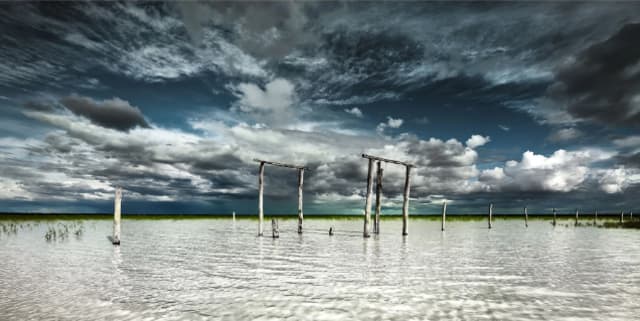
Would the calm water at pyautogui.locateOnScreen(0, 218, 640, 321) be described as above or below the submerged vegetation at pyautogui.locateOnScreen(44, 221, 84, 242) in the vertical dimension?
above

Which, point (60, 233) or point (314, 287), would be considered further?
point (60, 233)

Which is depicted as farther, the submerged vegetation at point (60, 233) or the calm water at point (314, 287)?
the submerged vegetation at point (60, 233)

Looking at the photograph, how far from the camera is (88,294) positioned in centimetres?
1002

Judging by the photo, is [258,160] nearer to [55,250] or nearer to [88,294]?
[55,250]

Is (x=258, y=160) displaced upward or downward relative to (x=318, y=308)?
upward

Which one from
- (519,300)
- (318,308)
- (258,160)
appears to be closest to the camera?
(318,308)

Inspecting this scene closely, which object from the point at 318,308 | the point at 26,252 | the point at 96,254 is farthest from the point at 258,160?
the point at 318,308

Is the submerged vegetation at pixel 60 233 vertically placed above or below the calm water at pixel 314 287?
below

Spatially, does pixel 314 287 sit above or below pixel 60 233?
above

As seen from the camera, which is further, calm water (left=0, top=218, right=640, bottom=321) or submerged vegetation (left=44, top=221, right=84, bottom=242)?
submerged vegetation (left=44, top=221, right=84, bottom=242)

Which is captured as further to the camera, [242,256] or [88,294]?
[242,256]

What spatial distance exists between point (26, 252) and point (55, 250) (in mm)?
1208

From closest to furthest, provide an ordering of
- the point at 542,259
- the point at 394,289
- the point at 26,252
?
the point at 394,289 < the point at 542,259 < the point at 26,252

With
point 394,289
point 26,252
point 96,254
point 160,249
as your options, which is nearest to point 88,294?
point 394,289
